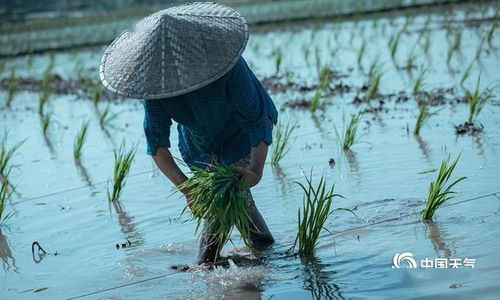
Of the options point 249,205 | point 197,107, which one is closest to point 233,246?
point 249,205

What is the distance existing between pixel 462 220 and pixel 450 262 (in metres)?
0.57

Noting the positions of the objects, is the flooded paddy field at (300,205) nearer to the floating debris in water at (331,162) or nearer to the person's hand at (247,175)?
the floating debris in water at (331,162)

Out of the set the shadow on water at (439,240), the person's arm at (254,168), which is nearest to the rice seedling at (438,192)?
the shadow on water at (439,240)

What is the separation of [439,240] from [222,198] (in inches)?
38.5

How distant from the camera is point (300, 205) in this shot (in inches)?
181

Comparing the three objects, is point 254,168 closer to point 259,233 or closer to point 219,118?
point 219,118

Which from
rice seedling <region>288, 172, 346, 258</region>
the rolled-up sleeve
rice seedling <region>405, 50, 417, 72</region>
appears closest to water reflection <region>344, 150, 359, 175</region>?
rice seedling <region>288, 172, 346, 258</region>

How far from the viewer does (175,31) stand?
3348 millimetres

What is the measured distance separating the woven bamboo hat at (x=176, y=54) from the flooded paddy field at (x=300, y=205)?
2.86ft

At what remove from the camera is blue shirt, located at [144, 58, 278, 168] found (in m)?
3.41

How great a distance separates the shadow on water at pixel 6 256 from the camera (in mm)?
4227

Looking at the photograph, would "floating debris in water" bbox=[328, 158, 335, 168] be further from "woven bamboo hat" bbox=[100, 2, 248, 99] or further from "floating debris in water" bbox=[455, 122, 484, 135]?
"woven bamboo hat" bbox=[100, 2, 248, 99]

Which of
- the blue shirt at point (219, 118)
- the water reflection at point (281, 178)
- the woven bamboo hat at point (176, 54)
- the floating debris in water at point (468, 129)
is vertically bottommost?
the water reflection at point (281, 178)

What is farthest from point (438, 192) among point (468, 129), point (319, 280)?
point (468, 129)
